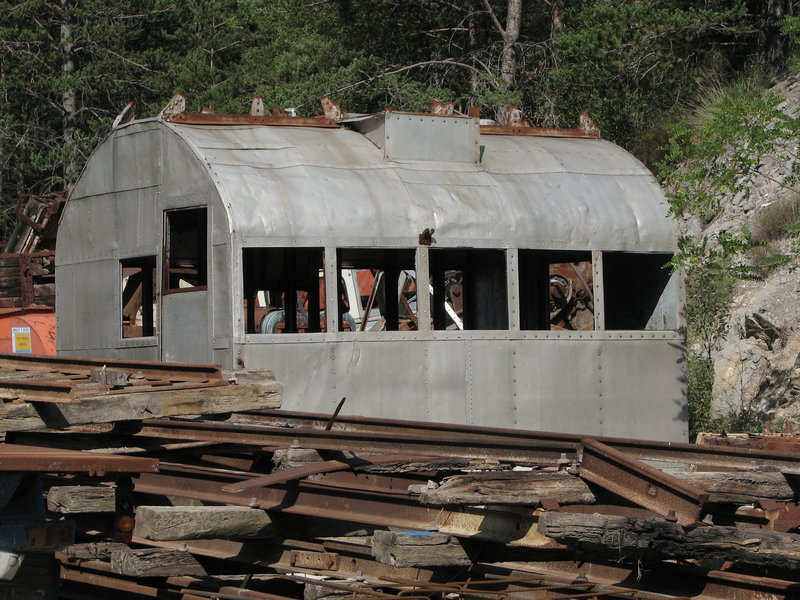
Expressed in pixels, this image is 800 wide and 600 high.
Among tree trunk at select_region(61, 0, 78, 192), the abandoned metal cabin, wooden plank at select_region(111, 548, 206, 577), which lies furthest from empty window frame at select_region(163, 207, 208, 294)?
tree trunk at select_region(61, 0, 78, 192)

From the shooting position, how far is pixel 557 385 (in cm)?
1239

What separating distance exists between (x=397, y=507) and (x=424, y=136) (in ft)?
21.7

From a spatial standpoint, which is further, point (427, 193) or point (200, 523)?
point (427, 193)

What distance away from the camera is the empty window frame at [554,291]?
1433cm

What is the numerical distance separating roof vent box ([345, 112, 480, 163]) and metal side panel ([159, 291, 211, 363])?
106 inches

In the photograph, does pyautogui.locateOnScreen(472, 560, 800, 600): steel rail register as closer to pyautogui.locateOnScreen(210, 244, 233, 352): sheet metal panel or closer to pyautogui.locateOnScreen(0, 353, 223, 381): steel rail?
pyautogui.locateOnScreen(0, 353, 223, 381): steel rail

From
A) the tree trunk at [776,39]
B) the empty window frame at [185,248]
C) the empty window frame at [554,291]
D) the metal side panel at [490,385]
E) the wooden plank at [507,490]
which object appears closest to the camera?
the wooden plank at [507,490]

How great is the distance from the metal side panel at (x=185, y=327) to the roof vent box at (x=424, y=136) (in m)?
2.69

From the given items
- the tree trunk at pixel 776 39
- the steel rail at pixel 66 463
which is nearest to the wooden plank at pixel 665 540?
the steel rail at pixel 66 463

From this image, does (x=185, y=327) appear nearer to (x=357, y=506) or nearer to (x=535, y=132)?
(x=357, y=506)

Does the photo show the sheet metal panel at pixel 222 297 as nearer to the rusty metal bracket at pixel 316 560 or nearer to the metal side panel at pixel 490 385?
the metal side panel at pixel 490 385

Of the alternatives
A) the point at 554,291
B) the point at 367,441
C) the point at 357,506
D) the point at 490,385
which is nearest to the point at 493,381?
the point at 490,385

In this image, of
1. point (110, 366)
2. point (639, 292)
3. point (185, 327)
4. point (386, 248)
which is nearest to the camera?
point (110, 366)

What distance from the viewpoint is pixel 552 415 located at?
12.3 meters
